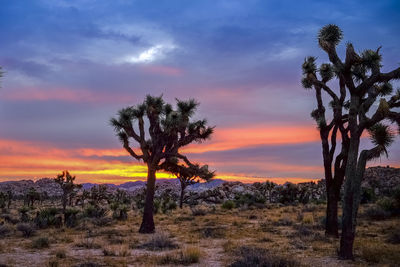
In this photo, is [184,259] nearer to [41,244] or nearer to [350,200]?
[350,200]

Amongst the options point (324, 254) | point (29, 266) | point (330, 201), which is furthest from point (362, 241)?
point (29, 266)

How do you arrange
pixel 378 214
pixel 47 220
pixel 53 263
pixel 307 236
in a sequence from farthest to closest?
pixel 378 214 < pixel 47 220 < pixel 307 236 < pixel 53 263

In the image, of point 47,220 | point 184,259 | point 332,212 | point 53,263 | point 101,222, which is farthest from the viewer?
point 101,222

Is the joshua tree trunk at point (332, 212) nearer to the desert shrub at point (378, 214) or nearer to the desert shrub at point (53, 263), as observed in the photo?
the desert shrub at point (378, 214)

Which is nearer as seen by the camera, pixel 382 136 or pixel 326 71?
pixel 382 136

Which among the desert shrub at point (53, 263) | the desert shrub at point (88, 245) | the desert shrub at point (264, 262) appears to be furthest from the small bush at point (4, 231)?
the desert shrub at point (264, 262)

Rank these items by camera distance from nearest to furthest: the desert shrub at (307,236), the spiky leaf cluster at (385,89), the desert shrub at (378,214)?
the spiky leaf cluster at (385,89)
the desert shrub at (307,236)
the desert shrub at (378,214)

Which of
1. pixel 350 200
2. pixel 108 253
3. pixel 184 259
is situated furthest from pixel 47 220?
pixel 350 200

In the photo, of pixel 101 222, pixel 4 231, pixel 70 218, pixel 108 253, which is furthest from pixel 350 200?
pixel 70 218

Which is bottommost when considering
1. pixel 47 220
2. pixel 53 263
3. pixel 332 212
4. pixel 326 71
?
pixel 47 220

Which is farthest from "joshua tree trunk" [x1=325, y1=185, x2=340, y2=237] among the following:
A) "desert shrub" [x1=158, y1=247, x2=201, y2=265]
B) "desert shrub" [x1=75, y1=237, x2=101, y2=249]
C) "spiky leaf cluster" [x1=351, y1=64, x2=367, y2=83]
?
"desert shrub" [x1=75, y1=237, x2=101, y2=249]

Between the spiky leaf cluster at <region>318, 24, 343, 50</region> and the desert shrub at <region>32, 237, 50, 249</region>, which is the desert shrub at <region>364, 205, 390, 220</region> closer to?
the spiky leaf cluster at <region>318, 24, 343, 50</region>

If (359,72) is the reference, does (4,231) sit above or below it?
below

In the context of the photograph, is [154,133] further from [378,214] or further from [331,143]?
[378,214]
